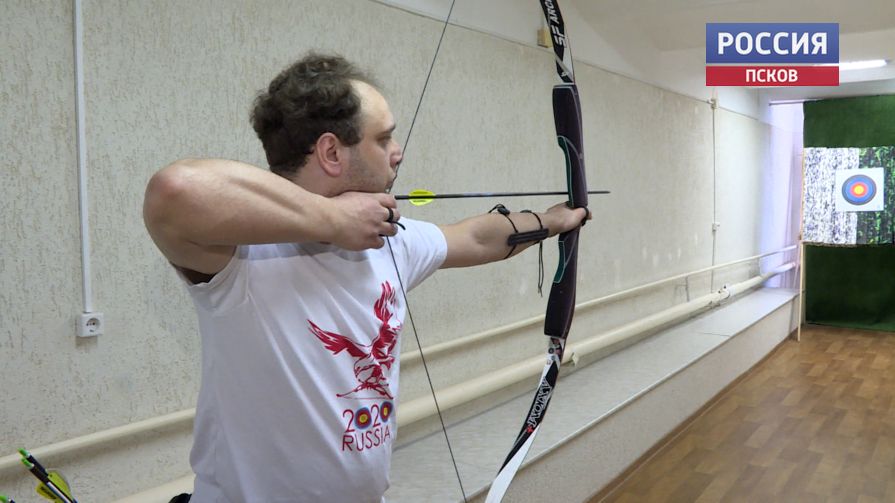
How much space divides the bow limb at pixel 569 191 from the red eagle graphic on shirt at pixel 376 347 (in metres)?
0.48

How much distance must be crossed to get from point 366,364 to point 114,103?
2.45 feet

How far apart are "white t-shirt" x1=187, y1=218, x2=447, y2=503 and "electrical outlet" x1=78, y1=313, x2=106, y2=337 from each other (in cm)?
51

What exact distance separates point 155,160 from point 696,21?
185cm

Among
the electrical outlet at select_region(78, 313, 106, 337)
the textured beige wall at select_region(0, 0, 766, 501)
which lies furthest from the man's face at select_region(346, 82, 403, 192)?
the electrical outlet at select_region(78, 313, 106, 337)

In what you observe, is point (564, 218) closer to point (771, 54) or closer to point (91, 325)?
point (91, 325)

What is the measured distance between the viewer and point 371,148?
814 mm

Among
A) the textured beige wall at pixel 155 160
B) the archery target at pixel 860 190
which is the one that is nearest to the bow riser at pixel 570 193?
the textured beige wall at pixel 155 160

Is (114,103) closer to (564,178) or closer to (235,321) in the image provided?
(235,321)

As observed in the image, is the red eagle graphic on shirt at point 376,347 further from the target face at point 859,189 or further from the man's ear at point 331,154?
the target face at point 859,189

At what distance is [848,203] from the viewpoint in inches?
169

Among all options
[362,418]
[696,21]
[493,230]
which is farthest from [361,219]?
[696,21]

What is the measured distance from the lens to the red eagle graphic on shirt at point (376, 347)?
761 millimetres

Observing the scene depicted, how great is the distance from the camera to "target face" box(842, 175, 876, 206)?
160 inches

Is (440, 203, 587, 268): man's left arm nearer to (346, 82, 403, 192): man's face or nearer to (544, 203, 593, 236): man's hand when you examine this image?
(544, 203, 593, 236): man's hand
